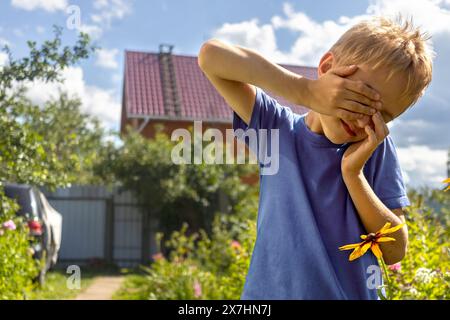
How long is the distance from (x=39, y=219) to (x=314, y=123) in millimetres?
6031

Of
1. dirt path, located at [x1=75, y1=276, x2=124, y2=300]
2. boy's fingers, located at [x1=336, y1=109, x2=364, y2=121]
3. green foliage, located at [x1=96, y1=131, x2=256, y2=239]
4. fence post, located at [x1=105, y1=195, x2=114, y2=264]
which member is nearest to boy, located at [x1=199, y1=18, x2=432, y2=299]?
boy's fingers, located at [x1=336, y1=109, x2=364, y2=121]

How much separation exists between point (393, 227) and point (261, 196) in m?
0.27

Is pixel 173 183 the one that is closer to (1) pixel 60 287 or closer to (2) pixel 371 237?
(1) pixel 60 287

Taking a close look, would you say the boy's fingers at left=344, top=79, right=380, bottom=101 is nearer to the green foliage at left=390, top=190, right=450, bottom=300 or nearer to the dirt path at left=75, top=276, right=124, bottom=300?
the green foliage at left=390, top=190, right=450, bottom=300

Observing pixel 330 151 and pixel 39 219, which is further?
pixel 39 219

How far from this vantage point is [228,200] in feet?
34.2

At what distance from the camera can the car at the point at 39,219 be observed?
6.11m

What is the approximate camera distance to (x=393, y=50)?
38.9 inches

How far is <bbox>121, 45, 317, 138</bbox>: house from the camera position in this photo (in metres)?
13.6

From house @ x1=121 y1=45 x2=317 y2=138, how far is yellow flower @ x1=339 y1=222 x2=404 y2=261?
11.8 meters

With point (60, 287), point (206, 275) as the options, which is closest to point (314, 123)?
point (206, 275)

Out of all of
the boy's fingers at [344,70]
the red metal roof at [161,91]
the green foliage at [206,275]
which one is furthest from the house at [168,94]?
the boy's fingers at [344,70]
